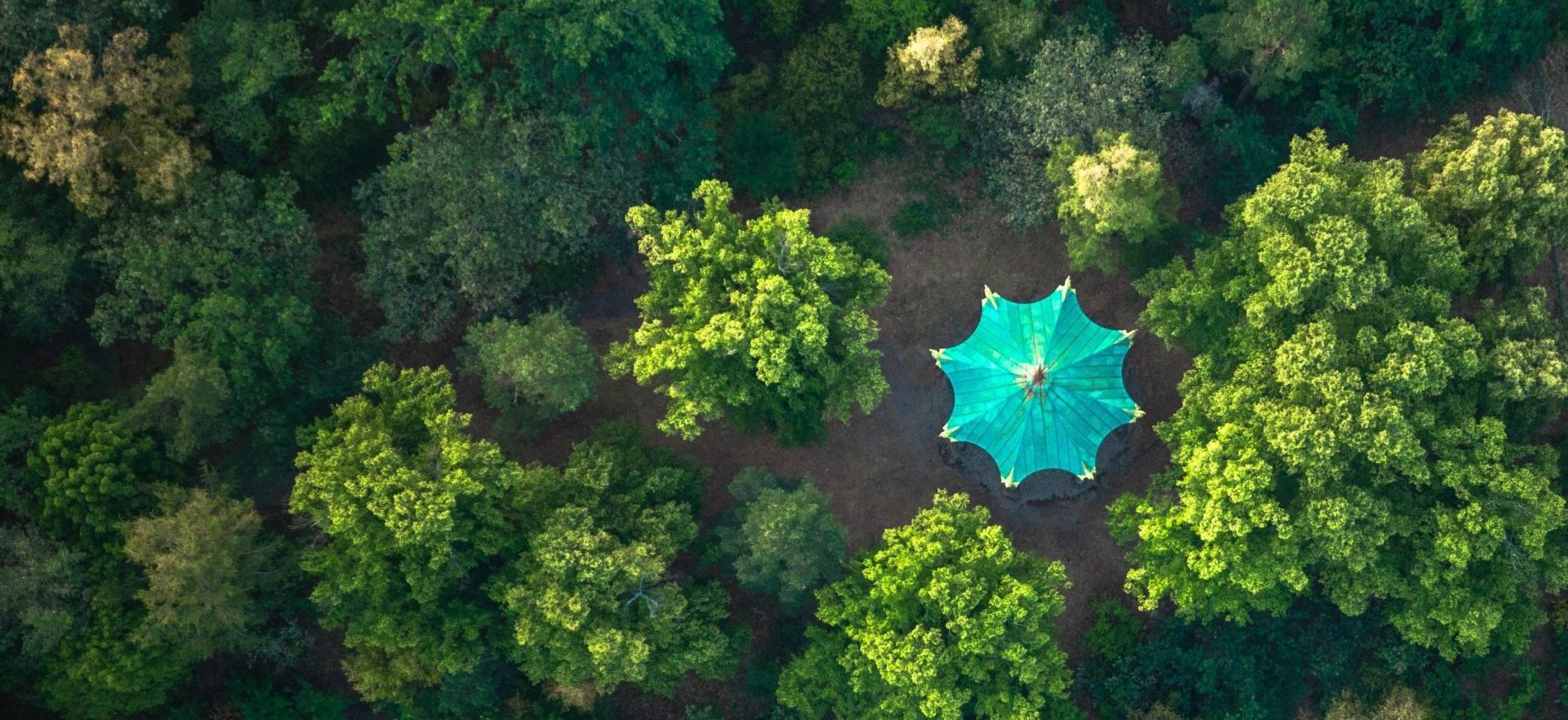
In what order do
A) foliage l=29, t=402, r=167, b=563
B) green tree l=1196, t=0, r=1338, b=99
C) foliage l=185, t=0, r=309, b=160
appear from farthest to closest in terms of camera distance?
green tree l=1196, t=0, r=1338, b=99 → foliage l=185, t=0, r=309, b=160 → foliage l=29, t=402, r=167, b=563

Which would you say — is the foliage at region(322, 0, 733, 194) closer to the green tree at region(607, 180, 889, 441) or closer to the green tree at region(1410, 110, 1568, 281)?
the green tree at region(607, 180, 889, 441)

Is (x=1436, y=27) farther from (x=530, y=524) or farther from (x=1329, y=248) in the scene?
(x=530, y=524)

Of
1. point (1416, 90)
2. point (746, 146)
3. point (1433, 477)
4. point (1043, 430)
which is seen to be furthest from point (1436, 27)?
point (746, 146)

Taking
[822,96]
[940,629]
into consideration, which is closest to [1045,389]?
[940,629]

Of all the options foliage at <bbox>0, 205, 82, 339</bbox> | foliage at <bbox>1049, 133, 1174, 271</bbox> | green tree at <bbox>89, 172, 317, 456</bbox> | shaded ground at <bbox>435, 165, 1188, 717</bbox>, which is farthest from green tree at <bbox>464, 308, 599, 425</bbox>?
foliage at <bbox>1049, 133, 1174, 271</bbox>

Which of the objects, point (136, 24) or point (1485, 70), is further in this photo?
point (1485, 70)
